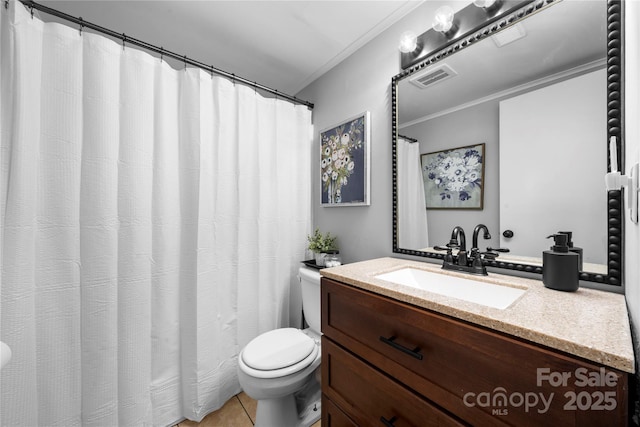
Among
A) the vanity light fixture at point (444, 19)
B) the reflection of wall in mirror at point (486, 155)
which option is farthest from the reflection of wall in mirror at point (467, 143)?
the vanity light fixture at point (444, 19)

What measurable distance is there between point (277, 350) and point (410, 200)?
1101 mm

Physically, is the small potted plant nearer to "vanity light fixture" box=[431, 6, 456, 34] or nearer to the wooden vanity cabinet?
the wooden vanity cabinet

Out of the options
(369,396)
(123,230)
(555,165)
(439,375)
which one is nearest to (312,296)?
(369,396)

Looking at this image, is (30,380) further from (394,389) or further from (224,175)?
(394,389)

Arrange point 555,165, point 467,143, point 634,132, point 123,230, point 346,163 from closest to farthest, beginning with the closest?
1. point 634,132
2. point 555,165
3. point 467,143
4. point 123,230
5. point 346,163

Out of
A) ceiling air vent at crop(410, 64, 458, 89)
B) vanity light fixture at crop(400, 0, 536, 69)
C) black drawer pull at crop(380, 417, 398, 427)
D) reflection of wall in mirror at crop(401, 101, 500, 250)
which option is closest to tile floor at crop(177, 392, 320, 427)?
black drawer pull at crop(380, 417, 398, 427)

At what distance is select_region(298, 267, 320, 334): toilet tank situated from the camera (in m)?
1.59

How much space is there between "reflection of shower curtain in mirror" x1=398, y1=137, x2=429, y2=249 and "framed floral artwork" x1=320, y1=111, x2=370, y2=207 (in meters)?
0.24

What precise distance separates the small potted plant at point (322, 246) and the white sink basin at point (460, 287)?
2.12 feet

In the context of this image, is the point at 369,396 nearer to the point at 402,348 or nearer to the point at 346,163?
the point at 402,348

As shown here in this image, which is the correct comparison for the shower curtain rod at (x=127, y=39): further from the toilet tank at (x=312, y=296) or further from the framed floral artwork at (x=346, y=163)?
the toilet tank at (x=312, y=296)

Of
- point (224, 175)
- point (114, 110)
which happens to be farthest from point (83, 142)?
point (224, 175)

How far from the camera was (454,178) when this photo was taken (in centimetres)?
124

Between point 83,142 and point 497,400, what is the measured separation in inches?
72.4
